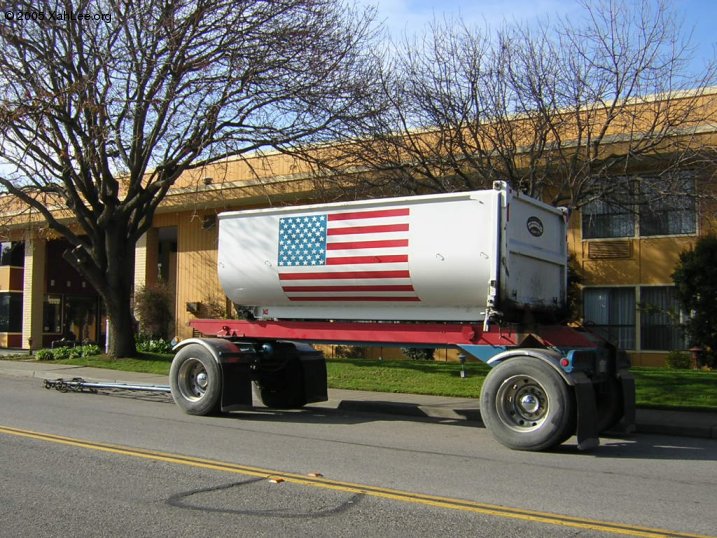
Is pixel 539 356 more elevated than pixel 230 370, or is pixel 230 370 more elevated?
pixel 539 356

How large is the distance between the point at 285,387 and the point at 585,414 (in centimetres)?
580

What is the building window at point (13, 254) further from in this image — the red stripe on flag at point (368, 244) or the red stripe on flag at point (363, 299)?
the red stripe on flag at point (368, 244)

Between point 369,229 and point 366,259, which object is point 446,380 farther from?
point 369,229

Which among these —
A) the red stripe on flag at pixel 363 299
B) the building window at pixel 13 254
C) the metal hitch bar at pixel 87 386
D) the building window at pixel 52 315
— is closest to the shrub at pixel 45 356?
the metal hitch bar at pixel 87 386

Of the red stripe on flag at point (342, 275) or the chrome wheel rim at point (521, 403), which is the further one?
the red stripe on flag at point (342, 275)

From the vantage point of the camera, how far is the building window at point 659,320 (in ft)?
64.0

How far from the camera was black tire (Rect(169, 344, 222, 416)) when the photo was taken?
436 inches

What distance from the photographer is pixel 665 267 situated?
784 inches

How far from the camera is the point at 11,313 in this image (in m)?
32.9

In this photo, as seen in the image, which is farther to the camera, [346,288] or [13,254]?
[13,254]

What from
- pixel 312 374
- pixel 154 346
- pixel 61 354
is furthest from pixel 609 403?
pixel 61 354

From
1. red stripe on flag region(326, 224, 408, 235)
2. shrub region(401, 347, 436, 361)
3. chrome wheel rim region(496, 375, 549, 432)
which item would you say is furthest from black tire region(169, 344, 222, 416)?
shrub region(401, 347, 436, 361)

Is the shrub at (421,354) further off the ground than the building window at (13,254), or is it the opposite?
the building window at (13,254)

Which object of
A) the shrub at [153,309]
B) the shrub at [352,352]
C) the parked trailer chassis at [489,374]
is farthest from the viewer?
the shrub at [153,309]
